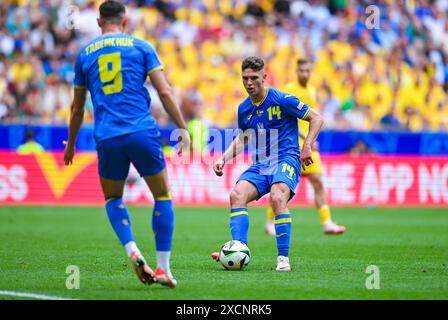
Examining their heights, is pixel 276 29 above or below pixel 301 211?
above

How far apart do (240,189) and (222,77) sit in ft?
52.4

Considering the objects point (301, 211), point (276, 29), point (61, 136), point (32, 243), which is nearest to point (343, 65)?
point (276, 29)

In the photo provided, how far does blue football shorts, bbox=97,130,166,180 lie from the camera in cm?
750

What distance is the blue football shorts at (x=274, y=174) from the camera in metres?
9.77

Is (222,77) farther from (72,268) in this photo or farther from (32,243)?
(72,268)

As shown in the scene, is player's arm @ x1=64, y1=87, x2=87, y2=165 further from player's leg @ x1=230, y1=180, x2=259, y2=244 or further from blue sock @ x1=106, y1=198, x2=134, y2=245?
player's leg @ x1=230, y1=180, x2=259, y2=244

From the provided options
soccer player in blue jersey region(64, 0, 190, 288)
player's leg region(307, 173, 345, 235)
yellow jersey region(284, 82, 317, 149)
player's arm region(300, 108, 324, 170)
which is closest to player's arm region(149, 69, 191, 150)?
soccer player in blue jersey region(64, 0, 190, 288)

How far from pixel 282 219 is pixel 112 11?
3161 mm

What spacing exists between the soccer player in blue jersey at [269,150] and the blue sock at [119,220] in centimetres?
199

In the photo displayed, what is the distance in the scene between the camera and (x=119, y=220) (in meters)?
7.83

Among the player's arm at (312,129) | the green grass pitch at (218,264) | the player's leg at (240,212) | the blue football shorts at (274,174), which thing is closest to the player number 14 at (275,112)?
the player's arm at (312,129)
